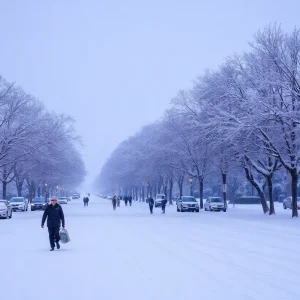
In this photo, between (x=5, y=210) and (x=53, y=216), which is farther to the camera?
(x=5, y=210)

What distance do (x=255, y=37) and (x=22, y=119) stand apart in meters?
24.2

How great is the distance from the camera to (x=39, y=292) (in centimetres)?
1008

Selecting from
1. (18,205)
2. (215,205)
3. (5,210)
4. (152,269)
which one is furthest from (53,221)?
(18,205)

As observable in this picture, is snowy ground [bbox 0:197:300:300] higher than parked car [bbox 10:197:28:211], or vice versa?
parked car [bbox 10:197:28:211]

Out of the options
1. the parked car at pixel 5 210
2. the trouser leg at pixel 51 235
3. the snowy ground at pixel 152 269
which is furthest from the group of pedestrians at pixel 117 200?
the trouser leg at pixel 51 235

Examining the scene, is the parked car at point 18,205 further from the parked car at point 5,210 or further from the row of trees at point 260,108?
the row of trees at point 260,108

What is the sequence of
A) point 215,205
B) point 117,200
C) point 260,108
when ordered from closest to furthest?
1. point 260,108
2. point 215,205
3. point 117,200

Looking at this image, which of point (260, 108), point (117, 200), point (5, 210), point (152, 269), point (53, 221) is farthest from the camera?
point (117, 200)

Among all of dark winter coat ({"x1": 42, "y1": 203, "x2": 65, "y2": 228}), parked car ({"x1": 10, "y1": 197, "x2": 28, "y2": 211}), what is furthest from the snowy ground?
parked car ({"x1": 10, "y1": 197, "x2": 28, "y2": 211})

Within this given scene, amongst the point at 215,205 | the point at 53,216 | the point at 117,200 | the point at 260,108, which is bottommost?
the point at 215,205

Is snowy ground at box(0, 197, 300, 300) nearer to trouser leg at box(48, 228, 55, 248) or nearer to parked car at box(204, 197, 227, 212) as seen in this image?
trouser leg at box(48, 228, 55, 248)

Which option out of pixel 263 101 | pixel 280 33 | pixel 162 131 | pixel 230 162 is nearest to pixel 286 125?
pixel 263 101

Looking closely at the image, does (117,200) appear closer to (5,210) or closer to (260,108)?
(5,210)

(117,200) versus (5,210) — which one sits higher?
(117,200)
